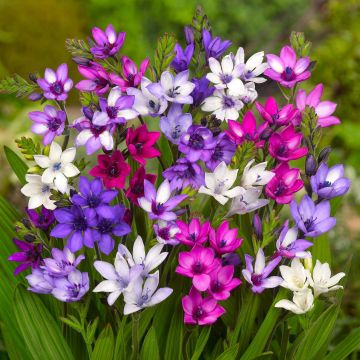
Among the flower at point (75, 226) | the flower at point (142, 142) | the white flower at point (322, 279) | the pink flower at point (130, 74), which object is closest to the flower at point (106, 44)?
the pink flower at point (130, 74)

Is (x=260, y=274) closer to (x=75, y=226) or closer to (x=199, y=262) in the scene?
(x=199, y=262)

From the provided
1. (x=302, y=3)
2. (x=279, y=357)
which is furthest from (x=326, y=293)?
(x=302, y=3)

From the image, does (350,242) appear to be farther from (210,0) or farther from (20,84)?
(210,0)

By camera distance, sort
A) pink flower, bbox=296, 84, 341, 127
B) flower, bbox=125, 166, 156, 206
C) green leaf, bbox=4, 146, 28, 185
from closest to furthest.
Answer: flower, bbox=125, 166, 156, 206
pink flower, bbox=296, 84, 341, 127
green leaf, bbox=4, 146, 28, 185

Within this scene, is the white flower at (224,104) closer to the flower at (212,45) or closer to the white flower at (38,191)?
the flower at (212,45)

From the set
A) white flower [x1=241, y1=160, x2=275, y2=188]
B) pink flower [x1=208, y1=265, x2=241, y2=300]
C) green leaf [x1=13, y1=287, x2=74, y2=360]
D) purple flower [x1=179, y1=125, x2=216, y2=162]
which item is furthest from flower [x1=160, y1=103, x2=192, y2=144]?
green leaf [x1=13, y1=287, x2=74, y2=360]

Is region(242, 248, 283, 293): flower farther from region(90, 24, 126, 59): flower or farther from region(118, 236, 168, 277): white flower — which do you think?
region(90, 24, 126, 59): flower
